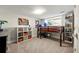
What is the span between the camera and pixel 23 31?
119 centimetres

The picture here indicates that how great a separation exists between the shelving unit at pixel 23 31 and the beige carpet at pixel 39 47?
45 millimetres

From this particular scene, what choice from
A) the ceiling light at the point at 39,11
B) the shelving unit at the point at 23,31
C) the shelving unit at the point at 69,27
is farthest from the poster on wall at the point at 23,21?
the shelving unit at the point at 69,27

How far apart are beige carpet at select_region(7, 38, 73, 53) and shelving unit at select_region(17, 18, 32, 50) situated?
0.05 metres

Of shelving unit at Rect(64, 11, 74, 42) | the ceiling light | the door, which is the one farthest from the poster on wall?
the door

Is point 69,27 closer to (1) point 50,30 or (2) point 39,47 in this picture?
(1) point 50,30

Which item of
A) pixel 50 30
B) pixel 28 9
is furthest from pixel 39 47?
pixel 28 9

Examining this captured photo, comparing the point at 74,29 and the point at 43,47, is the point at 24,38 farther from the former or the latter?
the point at 74,29

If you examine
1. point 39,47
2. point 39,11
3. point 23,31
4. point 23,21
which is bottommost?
point 39,47

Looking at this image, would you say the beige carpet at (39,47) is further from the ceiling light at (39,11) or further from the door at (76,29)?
the ceiling light at (39,11)

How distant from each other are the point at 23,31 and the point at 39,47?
0.32 m

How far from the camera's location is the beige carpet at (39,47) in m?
1.13

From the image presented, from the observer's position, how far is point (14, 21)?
1122mm

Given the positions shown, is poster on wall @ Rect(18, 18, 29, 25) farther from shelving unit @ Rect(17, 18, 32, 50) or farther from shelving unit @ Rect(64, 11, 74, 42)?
shelving unit @ Rect(64, 11, 74, 42)
